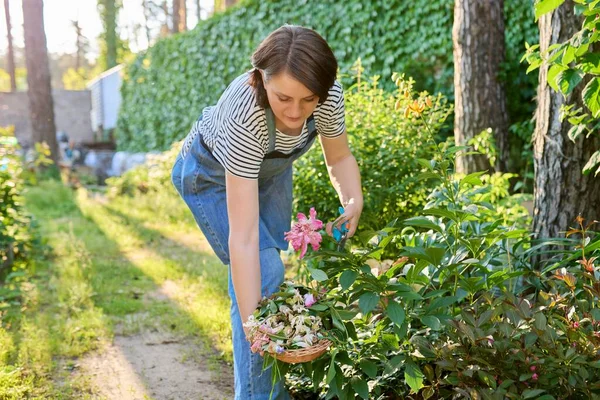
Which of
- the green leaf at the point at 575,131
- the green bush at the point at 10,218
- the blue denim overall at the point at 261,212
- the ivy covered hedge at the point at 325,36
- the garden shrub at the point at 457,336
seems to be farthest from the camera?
the ivy covered hedge at the point at 325,36

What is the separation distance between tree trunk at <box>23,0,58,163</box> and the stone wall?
10966mm

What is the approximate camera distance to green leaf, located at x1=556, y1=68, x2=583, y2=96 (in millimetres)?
2006

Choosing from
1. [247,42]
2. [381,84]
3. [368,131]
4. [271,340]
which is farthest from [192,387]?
[247,42]

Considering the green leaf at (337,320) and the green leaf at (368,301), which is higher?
the green leaf at (368,301)

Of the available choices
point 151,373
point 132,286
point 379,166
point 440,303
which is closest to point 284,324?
point 440,303

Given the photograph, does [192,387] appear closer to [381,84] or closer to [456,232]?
[456,232]

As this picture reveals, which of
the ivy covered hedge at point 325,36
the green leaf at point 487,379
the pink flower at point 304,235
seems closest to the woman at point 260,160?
the pink flower at point 304,235

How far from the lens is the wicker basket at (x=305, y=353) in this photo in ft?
5.26

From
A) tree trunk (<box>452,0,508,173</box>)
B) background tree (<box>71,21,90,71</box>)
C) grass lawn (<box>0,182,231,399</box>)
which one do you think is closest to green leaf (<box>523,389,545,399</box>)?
grass lawn (<box>0,182,231,399</box>)

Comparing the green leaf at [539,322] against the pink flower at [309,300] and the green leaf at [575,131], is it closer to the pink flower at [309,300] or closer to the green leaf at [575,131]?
the pink flower at [309,300]

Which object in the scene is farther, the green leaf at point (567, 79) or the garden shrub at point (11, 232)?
the garden shrub at point (11, 232)

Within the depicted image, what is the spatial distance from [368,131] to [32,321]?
2222mm

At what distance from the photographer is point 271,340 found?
5.34ft

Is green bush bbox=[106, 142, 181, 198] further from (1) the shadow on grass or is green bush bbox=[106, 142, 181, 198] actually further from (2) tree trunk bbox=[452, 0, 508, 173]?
(2) tree trunk bbox=[452, 0, 508, 173]
